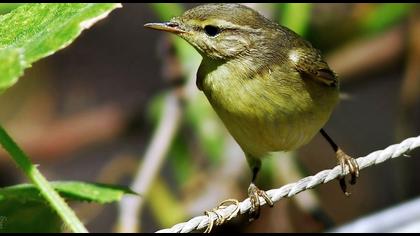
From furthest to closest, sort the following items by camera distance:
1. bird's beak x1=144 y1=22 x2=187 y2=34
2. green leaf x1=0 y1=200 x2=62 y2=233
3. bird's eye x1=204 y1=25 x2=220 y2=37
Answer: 1. bird's eye x1=204 y1=25 x2=220 y2=37
2. bird's beak x1=144 y1=22 x2=187 y2=34
3. green leaf x1=0 y1=200 x2=62 y2=233

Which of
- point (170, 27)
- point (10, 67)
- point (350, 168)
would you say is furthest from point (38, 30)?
point (350, 168)

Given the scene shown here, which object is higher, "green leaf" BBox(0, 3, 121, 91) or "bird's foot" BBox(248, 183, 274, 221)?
"green leaf" BBox(0, 3, 121, 91)

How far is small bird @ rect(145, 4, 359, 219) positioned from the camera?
2.76 meters

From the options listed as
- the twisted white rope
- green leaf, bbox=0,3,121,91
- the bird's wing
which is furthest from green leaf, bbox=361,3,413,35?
green leaf, bbox=0,3,121,91

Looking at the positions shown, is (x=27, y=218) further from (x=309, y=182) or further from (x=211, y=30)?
(x=211, y=30)

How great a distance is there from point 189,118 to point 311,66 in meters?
1.17

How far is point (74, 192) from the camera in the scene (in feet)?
5.58

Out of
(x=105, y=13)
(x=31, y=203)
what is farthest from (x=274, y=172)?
(x=105, y=13)

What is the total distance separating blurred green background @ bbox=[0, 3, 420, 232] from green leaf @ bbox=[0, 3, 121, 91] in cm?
116

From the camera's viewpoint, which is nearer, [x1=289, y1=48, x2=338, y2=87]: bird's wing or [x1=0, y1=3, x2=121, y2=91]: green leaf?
[x1=0, y1=3, x2=121, y2=91]: green leaf

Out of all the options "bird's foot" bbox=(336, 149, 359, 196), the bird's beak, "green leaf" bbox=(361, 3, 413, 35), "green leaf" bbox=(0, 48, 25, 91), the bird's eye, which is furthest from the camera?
"green leaf" bbox=(361, 3, 413, 35)

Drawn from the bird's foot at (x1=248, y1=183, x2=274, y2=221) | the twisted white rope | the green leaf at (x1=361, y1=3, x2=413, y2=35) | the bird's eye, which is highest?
the green leaf at (x1=361, y1=3, x2=413, y2=35)

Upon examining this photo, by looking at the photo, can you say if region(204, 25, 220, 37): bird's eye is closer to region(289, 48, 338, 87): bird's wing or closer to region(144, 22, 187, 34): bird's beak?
region(144, 22, 187, 34): bird's beak

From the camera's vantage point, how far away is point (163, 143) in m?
3.70
